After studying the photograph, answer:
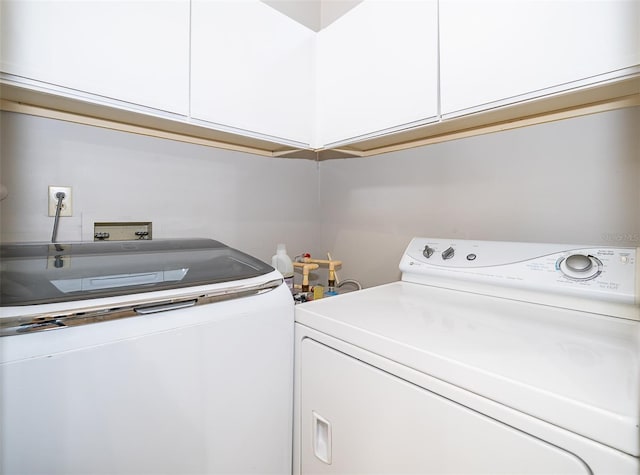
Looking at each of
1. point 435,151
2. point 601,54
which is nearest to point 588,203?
point 601,54

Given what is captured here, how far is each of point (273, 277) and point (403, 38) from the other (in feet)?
3.50

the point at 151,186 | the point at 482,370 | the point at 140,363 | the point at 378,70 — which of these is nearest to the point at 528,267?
the point at 482,370

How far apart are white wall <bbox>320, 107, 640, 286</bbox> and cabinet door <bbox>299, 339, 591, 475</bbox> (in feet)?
2.98

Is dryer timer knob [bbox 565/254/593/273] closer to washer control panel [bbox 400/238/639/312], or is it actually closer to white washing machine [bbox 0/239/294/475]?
washer control panel [bbox 400/238/639/312]

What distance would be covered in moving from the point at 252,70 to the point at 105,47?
0.55 m

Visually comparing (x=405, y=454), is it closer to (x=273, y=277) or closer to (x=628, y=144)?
(x=273, y=277)

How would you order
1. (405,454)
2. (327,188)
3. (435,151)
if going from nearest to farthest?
(405,454) < (435,151) < (327,188)

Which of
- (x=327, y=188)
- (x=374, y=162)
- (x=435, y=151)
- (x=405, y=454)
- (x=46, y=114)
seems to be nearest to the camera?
(x=405, y=454)

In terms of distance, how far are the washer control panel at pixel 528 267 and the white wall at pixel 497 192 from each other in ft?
0.62

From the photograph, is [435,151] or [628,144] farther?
[435,151]

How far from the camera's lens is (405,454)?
734 mm

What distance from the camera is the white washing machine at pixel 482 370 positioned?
53 centimetres

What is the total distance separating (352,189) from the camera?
1.96 metres

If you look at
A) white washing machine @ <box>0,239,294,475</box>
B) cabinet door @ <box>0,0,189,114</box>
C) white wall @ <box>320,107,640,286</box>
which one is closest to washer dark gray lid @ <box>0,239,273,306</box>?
white washing machine @ <box>0,239,294,475</box>
